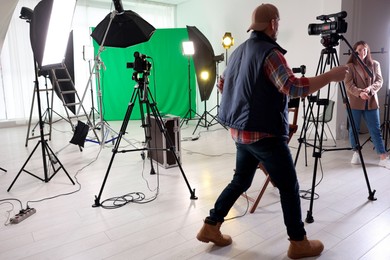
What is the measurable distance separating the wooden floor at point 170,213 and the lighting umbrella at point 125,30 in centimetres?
147

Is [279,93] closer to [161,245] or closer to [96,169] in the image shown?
[161,245]

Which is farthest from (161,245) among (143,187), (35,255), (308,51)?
(308,51)

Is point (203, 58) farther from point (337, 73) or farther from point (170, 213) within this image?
point (337, 73)

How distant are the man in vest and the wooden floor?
37cm

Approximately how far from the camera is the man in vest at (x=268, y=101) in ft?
5.10

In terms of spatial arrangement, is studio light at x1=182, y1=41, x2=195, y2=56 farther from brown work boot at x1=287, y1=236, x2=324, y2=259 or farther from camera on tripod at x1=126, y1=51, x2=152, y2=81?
brown work boot at x1=287, y1=236, x2=324, y2=259

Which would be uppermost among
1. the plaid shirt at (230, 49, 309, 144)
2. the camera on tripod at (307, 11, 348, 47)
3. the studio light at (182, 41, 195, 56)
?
the studio light at (182, 41, 195, 56)

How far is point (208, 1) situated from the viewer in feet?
22.4

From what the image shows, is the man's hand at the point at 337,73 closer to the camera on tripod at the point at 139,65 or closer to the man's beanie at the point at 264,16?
the man's beanie at the point at 264,16

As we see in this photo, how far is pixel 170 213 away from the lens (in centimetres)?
248

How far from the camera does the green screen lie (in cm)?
706

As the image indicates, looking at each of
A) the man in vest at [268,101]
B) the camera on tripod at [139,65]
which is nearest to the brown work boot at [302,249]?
the man in vest at [268,101]

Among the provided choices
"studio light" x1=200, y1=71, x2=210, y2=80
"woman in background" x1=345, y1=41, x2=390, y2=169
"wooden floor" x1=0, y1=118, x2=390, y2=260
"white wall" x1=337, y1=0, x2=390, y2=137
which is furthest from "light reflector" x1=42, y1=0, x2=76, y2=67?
"white wall" x1=337, y1=0, x2=390, y2=137

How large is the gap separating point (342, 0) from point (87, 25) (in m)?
5.14
